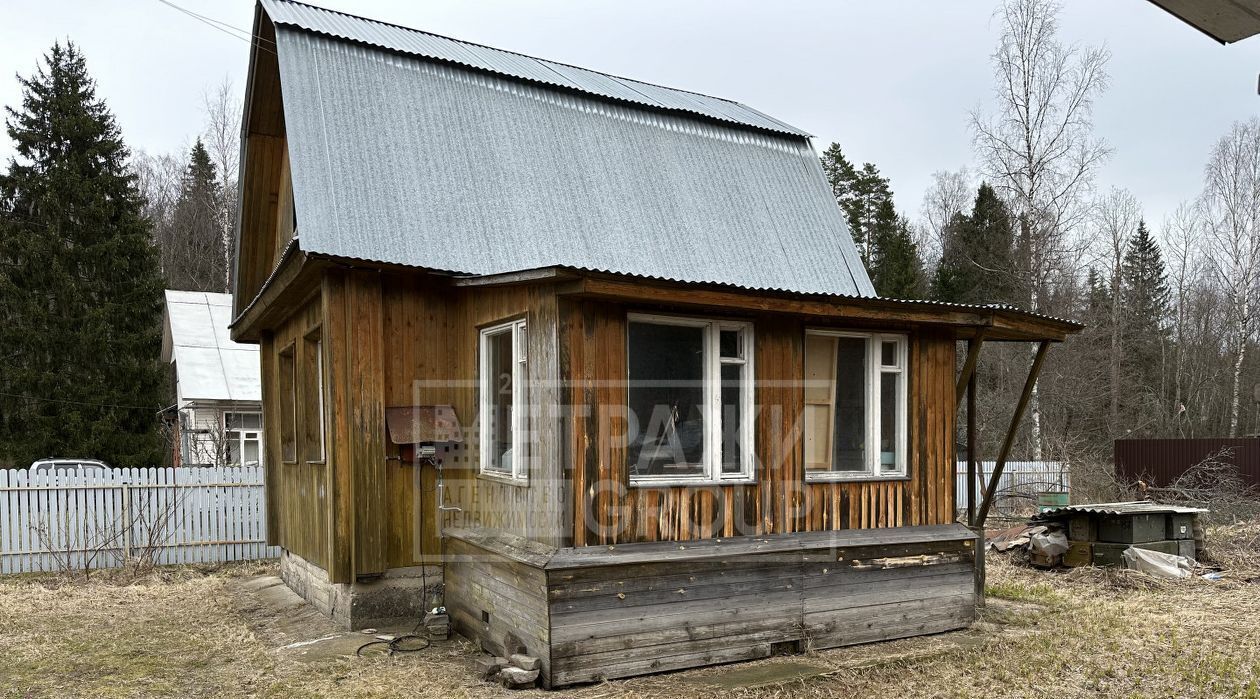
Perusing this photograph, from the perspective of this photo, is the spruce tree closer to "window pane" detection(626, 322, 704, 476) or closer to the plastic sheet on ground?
the plastic sheet on ground

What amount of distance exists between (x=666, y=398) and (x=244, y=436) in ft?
58.0

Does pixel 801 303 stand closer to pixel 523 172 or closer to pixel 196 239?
pixel 523 172

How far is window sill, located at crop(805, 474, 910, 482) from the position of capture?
822cm

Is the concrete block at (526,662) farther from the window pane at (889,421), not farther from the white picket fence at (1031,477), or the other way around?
the white picket fence at (1031,477)

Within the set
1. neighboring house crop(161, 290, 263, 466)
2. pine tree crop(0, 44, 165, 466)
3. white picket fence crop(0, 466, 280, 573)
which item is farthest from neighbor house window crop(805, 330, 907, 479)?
pine tree crop(0, 44, 165, 466)

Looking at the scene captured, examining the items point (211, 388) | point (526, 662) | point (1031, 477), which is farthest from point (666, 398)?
point (211, 388)

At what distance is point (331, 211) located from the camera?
895 centimetres

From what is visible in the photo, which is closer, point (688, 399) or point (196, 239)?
point (688, 399)

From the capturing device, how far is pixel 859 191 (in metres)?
39.3

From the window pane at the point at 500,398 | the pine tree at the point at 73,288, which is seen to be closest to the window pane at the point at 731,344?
the window pane at the point at 500,398

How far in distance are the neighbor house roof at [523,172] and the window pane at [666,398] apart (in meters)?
1.06

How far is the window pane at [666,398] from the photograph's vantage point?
746 centimetres

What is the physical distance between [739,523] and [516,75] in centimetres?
674

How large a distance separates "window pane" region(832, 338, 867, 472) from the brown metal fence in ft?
42.0
